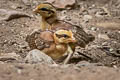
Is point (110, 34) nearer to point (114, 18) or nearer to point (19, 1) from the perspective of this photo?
point (114, 18)

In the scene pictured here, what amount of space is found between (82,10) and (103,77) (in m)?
5.59

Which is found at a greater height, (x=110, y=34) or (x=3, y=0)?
(x=3, y=0)

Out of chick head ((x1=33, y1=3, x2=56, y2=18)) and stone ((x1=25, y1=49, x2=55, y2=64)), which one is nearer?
stone ((x1=25, y1=49, x2=55, y2=64))

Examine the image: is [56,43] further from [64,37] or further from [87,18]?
[87,18]

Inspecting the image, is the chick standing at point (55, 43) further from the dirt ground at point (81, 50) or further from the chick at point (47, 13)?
the chick at point (47, 13)

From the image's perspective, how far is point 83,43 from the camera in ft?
21.4

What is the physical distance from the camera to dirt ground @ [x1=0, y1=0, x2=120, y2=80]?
14.1 ft

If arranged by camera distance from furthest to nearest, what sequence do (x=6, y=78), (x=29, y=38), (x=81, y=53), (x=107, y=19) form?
(x=107, y=19), (x=81, y=53), (x=29, y=38), (x=6, y=78)

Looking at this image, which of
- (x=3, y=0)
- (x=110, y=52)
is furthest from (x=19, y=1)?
(x=110, y=52)

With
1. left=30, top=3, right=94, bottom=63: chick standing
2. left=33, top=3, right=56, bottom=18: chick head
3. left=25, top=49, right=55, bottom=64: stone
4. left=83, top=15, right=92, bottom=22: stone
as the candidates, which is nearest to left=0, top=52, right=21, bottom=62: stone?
left=25, top=49, right=55, bottom=64: stone

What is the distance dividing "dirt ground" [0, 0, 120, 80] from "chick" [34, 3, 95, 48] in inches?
11.0

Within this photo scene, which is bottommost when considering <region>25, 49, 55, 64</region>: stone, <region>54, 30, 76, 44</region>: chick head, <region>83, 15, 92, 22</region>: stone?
<region>83, 15, 92, 22</region>: stone

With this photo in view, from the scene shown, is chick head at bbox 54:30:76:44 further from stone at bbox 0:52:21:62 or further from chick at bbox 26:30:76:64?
stone at bbox 0:52:21:62

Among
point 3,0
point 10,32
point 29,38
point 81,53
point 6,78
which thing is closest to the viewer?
point 6,78
